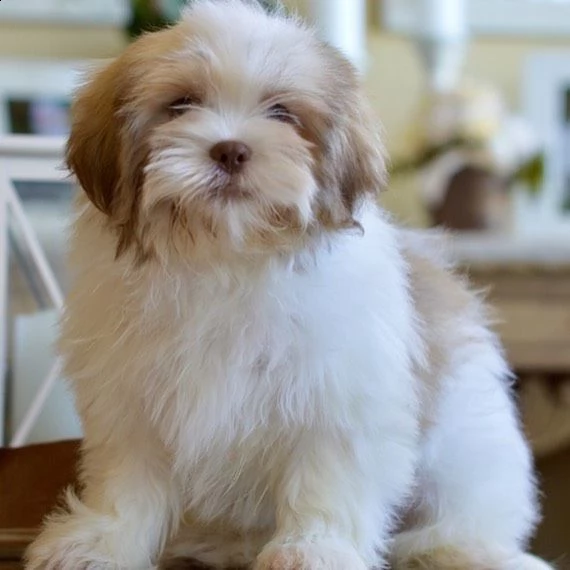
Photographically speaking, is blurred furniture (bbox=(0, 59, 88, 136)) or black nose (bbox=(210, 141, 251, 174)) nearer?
black nose (bbox=(210, 141, 251, 174))

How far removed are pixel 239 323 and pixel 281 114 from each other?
211mm

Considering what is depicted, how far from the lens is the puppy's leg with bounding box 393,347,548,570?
124 cm

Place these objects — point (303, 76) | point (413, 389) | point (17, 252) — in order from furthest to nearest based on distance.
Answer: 1. point (17, 252)
2. point (413, 389)
3. point (303, 76)

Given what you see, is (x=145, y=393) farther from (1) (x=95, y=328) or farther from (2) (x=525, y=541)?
(2) (x=525, y=541)

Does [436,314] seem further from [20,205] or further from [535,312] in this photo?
[535,312]

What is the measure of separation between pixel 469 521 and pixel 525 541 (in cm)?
13

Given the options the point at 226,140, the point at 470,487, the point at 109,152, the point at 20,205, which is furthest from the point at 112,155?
the point at 20,205

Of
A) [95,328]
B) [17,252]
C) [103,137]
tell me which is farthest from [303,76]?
[17,252]

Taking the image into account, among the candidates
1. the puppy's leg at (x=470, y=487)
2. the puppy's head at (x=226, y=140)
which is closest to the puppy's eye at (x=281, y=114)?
the puppy's head at (x=226, y=140)

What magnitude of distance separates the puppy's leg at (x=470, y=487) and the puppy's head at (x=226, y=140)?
328mm

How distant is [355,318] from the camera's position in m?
1.14

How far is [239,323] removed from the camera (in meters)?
1.13

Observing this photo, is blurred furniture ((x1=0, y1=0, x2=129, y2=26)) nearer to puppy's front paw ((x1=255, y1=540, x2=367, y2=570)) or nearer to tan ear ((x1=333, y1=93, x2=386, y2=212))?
tan ear ((x1=333, y1=93, x2=386, y2=212))

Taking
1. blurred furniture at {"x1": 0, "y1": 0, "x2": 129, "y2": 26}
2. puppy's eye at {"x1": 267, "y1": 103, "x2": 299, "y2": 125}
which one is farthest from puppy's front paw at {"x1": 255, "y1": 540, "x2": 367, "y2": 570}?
blurred furniture at {"x1": 0, "y1": 0, "x2": 129, "y2": 26}
